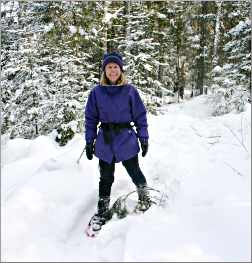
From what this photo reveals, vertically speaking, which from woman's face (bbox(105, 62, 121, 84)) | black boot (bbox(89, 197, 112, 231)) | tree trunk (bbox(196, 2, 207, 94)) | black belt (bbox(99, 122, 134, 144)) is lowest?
black boot (bbox(89, 197, 112, 231))

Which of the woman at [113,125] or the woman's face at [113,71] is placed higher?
the woman's face at [113,71]

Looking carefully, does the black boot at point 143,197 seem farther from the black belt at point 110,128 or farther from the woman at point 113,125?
the black belt at point 110,128

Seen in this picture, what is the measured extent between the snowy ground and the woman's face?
1.58 m

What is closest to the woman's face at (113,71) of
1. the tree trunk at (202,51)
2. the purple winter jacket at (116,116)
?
the purple winter jacket at (116,116)

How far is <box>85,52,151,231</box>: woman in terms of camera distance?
496cm

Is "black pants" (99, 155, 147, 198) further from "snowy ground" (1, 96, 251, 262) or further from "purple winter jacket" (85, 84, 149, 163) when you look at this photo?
"snowy ground" (1, 96, 251, 262)

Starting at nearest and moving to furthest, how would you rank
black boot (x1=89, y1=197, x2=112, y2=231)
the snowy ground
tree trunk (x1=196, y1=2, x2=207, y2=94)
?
the snowy ground, black boot (x1=89, y1=197, x2=112, y2=231), tree trunk (x1=196, y1=2, x2=207, y2=94)

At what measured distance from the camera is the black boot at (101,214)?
4.76m

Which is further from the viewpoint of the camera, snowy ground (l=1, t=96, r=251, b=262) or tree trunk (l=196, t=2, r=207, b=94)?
tree trunk (l=196, t=2, r=207, b=94)

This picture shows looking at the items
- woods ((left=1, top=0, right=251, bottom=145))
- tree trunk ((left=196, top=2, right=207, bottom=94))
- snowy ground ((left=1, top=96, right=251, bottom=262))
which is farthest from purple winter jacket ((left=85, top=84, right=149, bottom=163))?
tree trunk ((left=196, top=2, right=207, bottom=94))

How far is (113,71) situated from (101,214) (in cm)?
178

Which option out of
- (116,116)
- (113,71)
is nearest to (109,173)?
(116,116)

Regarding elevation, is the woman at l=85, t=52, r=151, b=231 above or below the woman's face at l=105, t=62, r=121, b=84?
below

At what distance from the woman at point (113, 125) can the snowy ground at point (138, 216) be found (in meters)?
0.39
